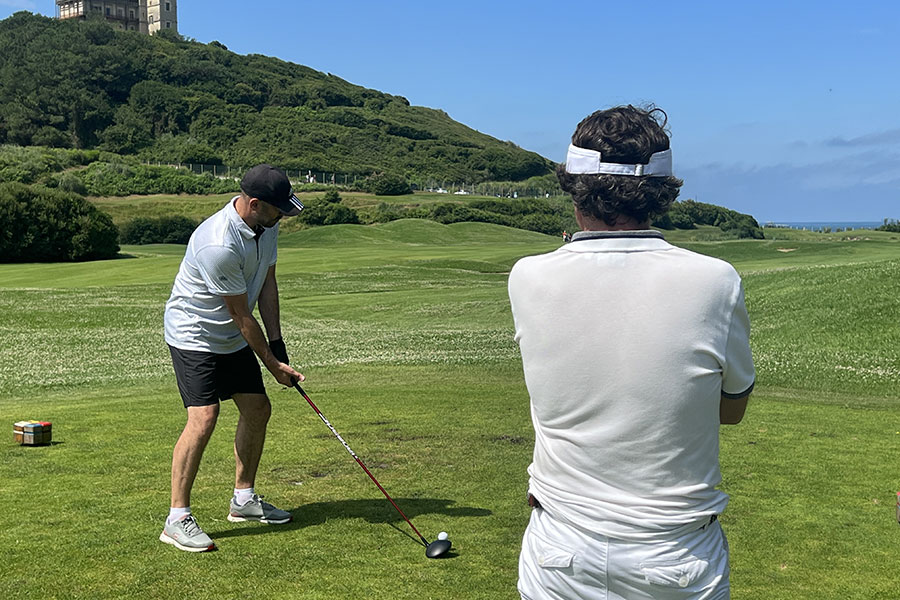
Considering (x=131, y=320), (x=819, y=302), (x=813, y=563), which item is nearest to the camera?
(x=813, y=563)

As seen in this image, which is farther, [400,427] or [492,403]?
[492,403]

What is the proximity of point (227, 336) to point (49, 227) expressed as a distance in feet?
181

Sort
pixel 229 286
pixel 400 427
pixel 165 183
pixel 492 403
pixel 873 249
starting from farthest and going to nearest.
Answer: pixel 165 183
pixel 873 249
pixel 492 403
pixel 400 427
pixel 229 286

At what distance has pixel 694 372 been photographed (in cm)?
260

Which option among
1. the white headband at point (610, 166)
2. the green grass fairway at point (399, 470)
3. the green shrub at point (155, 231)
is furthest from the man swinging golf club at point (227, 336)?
the green shrub at point (155, 231)

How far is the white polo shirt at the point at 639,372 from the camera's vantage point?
2582 mm

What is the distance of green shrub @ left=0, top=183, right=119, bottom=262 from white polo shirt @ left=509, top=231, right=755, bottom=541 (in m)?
57.5

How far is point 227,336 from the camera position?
6.15 metres

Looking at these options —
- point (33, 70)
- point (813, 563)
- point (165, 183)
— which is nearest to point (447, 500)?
point (813, 563)

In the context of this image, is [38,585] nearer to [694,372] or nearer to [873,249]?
[694,372]

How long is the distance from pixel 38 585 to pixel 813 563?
4.24 metres

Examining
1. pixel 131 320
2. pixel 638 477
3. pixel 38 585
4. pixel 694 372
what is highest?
Result: pixel 694 372

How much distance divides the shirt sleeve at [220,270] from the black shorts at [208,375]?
1.56ft

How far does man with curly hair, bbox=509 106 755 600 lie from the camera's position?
259 cm
